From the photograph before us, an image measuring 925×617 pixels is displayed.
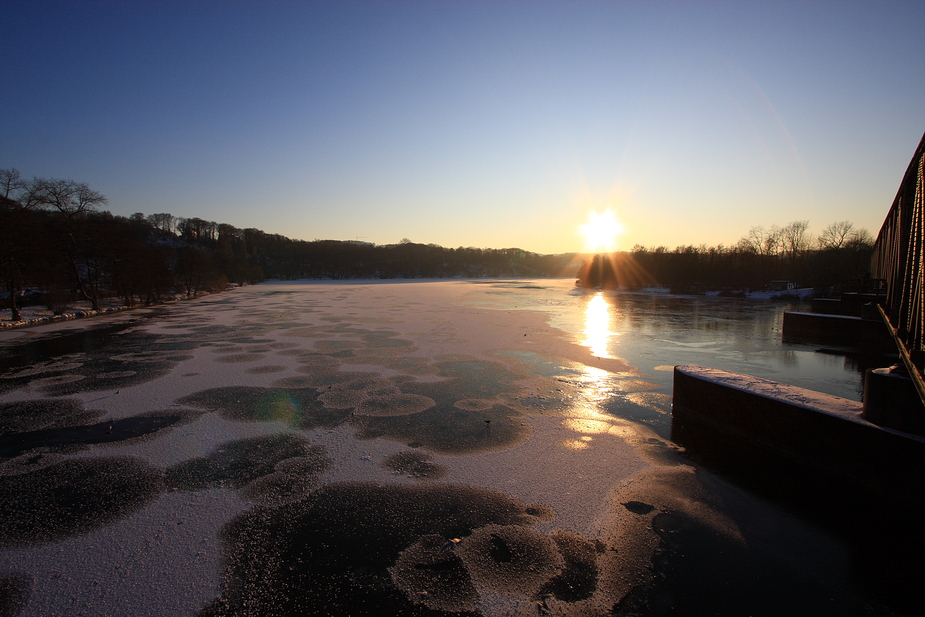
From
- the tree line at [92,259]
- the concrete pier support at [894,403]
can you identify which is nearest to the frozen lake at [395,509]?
the concrete pier support at [894,403]

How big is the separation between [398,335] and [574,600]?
15028 millimetres

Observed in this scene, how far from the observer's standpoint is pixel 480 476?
5.64 metres

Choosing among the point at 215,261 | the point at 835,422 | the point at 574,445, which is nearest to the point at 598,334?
the point at 574,445

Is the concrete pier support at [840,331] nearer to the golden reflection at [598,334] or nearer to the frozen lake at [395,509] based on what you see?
the golden reflection at [598,334]

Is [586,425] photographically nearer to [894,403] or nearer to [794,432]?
[794,432]

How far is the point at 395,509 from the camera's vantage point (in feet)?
15.9

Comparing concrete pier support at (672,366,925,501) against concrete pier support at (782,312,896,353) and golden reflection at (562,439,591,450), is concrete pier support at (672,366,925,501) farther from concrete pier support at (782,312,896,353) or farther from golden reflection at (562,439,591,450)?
concrete pier support at (782,312,896,353)

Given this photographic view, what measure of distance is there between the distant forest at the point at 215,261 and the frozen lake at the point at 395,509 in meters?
20.6

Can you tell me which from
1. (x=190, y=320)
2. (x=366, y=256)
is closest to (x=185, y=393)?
(x=190, y=320)

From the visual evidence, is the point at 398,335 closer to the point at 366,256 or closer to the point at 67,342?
the point at 67,342

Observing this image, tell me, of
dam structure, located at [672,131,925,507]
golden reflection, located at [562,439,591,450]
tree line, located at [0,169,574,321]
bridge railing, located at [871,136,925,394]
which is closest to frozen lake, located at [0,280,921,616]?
golden reflection, located at [562,439,591,450]

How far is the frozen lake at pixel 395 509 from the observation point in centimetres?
355

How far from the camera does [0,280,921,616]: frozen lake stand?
3549 mm

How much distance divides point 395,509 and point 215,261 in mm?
70134
